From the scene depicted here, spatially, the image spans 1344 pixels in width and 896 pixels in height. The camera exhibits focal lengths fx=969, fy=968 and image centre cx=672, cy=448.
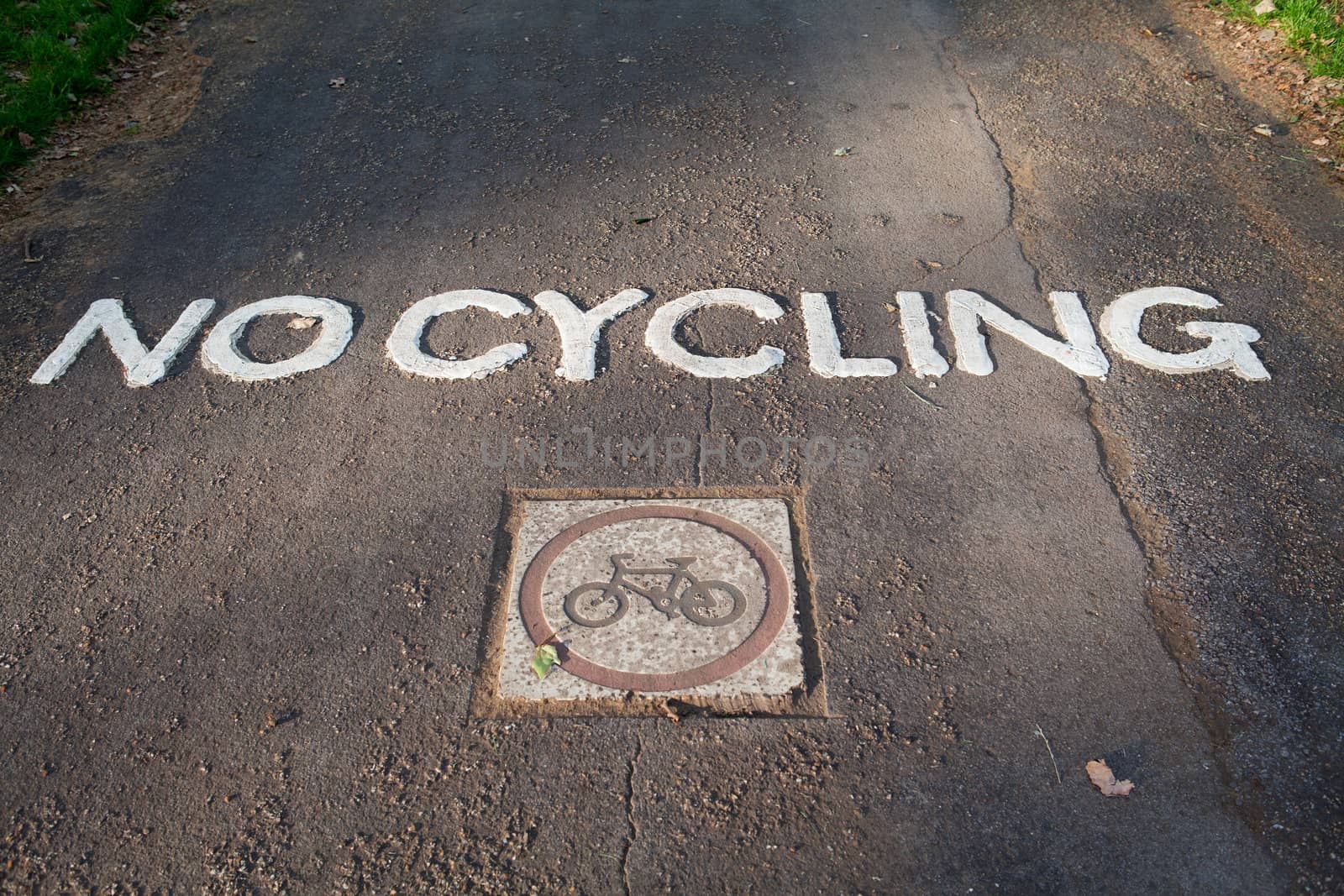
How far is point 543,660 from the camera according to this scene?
9.70 ft

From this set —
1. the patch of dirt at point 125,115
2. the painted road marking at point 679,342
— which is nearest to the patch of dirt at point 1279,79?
the painted road marking at point 679,342

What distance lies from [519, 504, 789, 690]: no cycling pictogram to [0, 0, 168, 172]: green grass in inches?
179

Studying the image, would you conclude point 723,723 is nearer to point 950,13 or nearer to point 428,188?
point 428,188

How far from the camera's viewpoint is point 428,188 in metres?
5.32

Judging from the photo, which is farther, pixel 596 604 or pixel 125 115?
pixel 125 115

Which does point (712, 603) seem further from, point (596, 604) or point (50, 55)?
point (50, 55)

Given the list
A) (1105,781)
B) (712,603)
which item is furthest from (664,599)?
(1105,781)

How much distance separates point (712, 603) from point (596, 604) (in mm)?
375

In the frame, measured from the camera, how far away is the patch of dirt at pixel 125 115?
534cm

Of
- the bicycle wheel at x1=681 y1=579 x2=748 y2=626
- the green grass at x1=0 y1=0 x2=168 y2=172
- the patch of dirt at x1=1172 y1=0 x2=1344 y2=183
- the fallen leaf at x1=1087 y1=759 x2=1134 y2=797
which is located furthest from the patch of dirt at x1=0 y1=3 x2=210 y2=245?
the patch of dirt at x1=1172 y1=0 x2=1344 y2=183

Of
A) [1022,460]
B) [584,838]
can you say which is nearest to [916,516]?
[1022,460]

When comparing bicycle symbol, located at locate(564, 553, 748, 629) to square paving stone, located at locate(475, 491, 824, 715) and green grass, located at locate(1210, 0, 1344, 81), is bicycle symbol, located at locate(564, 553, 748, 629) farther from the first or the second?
green grass, located at locate(1210, 0, 1344, 81)

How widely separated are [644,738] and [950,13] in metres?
6.40

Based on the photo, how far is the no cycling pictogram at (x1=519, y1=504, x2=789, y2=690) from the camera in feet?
9.55
